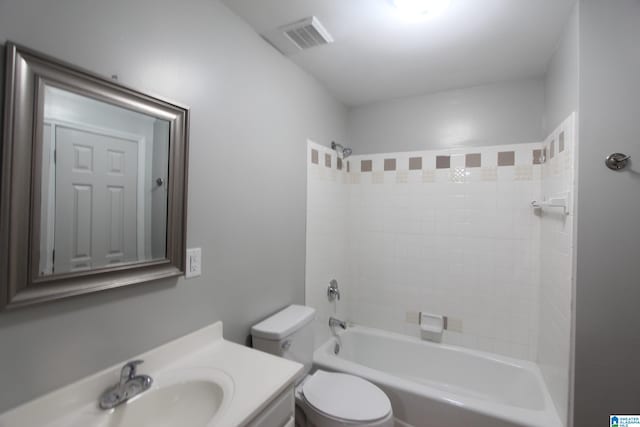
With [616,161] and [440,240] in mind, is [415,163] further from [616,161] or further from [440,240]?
[616,161]

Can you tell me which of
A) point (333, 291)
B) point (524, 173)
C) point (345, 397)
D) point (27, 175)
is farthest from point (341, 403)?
point (524, 173)

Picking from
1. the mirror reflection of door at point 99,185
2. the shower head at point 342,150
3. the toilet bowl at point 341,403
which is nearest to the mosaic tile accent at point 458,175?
the shower head at point 342,150

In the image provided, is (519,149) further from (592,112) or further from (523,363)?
(523,363)

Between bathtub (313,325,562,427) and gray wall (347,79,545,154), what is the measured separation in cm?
163

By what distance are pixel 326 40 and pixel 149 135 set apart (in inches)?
44.1

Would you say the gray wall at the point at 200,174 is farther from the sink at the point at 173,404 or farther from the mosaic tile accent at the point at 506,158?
the mosaic tile accent at the point at 506,158

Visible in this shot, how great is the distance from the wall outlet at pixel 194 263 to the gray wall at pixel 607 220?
5.67 ft

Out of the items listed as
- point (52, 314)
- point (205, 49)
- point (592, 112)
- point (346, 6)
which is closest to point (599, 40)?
point (592, 112)

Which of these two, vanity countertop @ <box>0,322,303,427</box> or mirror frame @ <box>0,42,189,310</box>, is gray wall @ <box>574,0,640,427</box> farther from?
mirror frame @ <box>0,42,189,310</box>

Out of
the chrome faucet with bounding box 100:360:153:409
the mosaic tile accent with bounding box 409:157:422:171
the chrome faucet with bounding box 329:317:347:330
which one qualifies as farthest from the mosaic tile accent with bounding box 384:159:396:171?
the chrome faucet with bounding box 100:360:153:409

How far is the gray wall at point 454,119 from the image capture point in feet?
6.93

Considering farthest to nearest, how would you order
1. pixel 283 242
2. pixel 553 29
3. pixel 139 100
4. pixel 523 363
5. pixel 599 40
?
pixel 523 363 → pixel 283 242 → pixel 553 29 → pixel 599 40 → pixel 139 100

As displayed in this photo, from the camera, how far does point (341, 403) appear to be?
152 centimetres

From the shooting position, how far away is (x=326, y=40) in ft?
5.44
